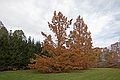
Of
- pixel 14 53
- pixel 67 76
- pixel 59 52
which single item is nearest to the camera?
pixel 67 76

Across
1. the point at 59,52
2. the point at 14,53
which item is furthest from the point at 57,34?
the point at 14,53

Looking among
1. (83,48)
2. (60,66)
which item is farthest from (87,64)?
(60,66)

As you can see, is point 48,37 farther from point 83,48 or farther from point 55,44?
point 83,48

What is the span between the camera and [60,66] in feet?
104

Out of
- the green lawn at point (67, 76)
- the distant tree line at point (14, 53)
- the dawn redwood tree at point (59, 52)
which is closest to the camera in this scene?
the green lawn at point (67, 76)

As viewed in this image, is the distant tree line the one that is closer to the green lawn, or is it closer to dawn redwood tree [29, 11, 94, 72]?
dawn redwood tree [29, 11, 94, 72]

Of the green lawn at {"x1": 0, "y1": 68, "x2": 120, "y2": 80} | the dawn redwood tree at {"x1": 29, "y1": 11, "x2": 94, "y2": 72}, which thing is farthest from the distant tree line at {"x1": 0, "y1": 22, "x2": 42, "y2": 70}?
the green lawn at {"x1": 0, "y1": 68, "x2": 120, "y2": 80}

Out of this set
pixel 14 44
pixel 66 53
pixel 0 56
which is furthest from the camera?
pixel 14 44

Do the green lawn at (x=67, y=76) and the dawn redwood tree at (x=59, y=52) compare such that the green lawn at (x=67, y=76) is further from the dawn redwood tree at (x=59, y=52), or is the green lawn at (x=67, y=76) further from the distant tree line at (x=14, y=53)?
the distant tree line at (x=14, y=53)

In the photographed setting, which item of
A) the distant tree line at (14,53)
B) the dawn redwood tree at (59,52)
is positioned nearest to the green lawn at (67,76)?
the dawn redwood tree at (59,52)

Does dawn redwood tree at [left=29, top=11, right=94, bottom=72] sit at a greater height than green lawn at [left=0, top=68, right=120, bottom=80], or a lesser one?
greater

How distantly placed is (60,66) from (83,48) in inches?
379

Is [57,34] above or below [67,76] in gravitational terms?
above

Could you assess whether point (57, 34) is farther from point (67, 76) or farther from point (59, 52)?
point (67, 76)
